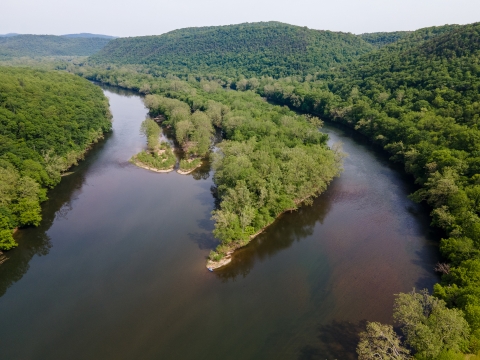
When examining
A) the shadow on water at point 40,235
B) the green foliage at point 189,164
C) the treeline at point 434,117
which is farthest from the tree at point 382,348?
the green foliage at point 189,164

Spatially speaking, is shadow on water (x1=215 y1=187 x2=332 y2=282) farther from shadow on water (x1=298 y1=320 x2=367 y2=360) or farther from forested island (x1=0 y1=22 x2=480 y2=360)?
shadow on water (x1=298 y1=320 x2=367 y2=360)

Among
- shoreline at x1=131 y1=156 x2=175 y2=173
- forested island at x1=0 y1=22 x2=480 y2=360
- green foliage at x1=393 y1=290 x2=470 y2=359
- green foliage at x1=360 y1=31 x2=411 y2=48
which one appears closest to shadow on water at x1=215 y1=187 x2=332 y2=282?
forested island at x1=0 y1=22 x2=480 y2=360

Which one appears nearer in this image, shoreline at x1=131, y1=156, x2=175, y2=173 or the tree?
the tree

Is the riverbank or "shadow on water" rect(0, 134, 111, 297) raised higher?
the riverbank

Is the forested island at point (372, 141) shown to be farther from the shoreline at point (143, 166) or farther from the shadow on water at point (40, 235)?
the shadow on water at point (40, 235)

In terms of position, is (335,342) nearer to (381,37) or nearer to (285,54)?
(285,54)

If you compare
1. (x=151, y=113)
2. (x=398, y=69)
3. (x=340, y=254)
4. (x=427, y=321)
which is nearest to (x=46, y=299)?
(x=340, y=254)

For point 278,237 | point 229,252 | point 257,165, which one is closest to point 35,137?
point 257,165
